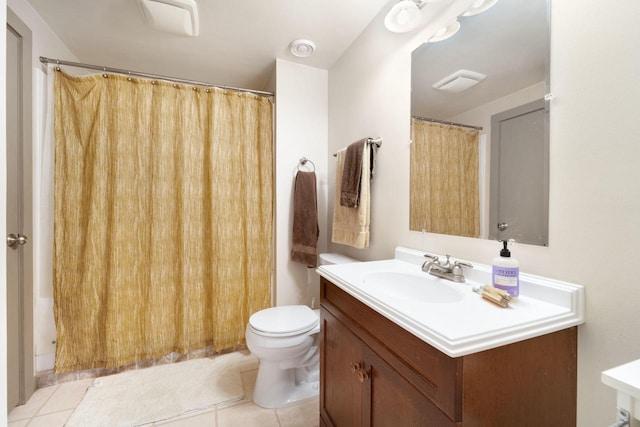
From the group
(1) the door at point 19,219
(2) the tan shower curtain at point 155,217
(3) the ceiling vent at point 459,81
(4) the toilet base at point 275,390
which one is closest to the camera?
(3) the ceiling vent at point 459,81

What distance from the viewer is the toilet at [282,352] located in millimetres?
1357

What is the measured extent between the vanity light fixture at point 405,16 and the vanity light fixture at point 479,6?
0.22m

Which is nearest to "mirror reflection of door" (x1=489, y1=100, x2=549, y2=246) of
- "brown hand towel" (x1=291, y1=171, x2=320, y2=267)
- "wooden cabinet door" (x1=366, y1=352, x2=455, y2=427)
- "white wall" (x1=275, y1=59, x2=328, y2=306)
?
"wooden cabinet door" (x1=366, y1=352, x2=455, y2=427)

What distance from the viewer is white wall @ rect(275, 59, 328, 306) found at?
2.00 m

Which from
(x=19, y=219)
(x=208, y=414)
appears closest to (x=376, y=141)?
(x=208, y=414)

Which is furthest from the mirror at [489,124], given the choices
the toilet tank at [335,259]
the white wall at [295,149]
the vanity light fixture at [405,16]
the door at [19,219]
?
the door at [19,219]

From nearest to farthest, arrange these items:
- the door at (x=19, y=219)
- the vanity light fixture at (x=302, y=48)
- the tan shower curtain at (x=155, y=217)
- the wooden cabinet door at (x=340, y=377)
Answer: the wooden cabinet door at (x=340, y=377)
the door at (x=19, y=219)
the tan shower curtain at (x=155, y=217)
the vanity light fixture at (x=302, y=48)

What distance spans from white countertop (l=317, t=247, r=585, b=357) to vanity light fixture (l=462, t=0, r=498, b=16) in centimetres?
98

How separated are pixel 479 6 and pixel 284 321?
1700 millimetres

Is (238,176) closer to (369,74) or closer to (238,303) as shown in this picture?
(238,303)

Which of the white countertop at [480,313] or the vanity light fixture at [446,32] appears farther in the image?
the vanity light fixture at [446,32]

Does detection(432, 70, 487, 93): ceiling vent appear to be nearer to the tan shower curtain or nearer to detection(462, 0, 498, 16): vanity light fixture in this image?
detection(462, 0, 498, 16): vanity light fixture

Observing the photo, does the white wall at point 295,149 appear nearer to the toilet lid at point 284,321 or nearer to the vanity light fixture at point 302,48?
the vanity light fixture at point 302,48

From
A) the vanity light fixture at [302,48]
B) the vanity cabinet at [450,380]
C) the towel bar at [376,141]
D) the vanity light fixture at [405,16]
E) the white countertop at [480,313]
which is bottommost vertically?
the vanity cabinet at [450,380]
